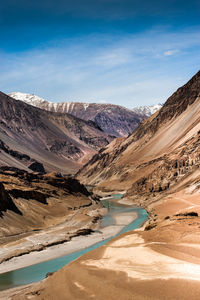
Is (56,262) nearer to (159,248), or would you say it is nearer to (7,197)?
(159,248)

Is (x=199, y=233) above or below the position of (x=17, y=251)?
above

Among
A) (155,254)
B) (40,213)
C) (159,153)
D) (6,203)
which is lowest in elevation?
(40,213)

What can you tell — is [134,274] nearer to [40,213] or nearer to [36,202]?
[40,213]

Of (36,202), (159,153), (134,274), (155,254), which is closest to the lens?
(134,274)

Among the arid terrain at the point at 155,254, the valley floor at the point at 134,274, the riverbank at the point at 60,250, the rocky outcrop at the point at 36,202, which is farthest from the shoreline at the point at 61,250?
the valley floor at the point at 134,274

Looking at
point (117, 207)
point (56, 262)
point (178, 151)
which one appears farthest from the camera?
point (178, 151)

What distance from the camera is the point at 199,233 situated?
1479 inches

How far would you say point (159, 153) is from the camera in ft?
427

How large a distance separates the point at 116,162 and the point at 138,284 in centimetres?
13716

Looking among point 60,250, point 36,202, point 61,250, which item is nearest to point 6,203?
point 36,202

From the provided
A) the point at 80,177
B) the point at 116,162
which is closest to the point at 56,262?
the point at 116,162

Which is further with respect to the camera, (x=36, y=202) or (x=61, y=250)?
(x=36, y=202)

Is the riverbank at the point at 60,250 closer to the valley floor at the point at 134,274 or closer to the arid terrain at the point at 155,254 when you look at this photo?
the arid terrain at the point at 155,254

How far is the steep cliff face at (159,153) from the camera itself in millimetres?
102062
